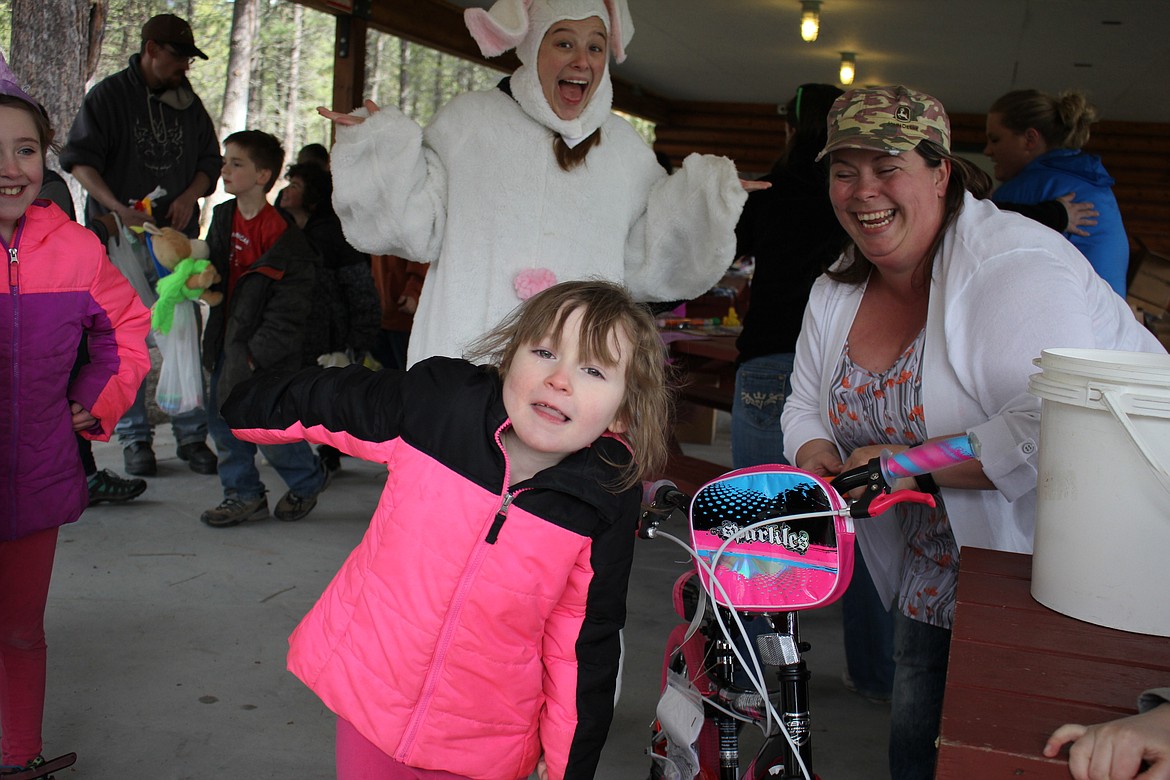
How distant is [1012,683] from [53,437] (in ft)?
6.59

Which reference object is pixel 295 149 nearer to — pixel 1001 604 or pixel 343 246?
pixel 343 246

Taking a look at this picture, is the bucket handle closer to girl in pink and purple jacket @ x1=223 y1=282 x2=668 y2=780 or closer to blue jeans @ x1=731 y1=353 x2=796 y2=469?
girl in pink and purple jacket @ x1=223 y1=282 x2=668 y2=780

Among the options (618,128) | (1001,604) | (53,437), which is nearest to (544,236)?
(618,128)

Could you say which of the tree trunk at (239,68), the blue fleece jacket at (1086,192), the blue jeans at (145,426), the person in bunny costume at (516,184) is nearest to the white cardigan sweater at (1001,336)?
the person in bunny costume at (516,184)

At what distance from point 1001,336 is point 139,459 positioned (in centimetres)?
452

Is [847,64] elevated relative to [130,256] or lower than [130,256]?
elevated

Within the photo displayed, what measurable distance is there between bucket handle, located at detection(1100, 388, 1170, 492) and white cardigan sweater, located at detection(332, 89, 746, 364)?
1.54 m

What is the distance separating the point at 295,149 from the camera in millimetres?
15359

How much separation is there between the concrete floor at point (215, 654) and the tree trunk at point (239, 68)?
30.2ft

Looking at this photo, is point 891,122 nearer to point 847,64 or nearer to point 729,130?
point 847,64

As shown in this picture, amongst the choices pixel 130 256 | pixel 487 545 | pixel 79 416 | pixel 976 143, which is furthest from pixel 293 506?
pixel 976 143

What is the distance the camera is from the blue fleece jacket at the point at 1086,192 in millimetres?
3617

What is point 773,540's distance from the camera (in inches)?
66.2

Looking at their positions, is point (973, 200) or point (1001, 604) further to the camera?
point (973, 200)
